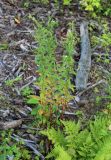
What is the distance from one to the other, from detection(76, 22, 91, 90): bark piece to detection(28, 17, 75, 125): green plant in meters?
0.79

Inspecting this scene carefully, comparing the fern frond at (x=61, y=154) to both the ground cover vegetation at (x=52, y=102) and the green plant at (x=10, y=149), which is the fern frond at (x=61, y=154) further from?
the green plant at (x=10, y=149)

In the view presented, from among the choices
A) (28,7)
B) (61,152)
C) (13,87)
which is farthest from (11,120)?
(28,7)

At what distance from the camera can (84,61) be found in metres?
5.74

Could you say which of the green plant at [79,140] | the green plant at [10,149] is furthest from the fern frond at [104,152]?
the green plant at [10,149]

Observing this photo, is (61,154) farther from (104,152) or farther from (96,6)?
(96,6)

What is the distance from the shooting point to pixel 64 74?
169 inches

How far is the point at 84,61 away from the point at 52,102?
1500mm

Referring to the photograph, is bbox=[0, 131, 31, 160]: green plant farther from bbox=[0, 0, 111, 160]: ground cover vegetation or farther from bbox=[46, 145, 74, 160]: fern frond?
bbox=[46, 145, 74, 160]: fern frond

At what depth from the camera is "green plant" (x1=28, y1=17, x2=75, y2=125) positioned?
4.23 metres

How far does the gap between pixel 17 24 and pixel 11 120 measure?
89.8 inches

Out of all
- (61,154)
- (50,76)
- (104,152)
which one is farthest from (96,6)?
(61,154)

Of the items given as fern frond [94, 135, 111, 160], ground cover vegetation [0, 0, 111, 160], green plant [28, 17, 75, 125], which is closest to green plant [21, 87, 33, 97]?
ground cover vegetation [0, 0, 111, 160]

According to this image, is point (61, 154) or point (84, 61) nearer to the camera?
point (61, 154)

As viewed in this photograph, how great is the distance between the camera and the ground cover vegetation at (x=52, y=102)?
4.16 m
